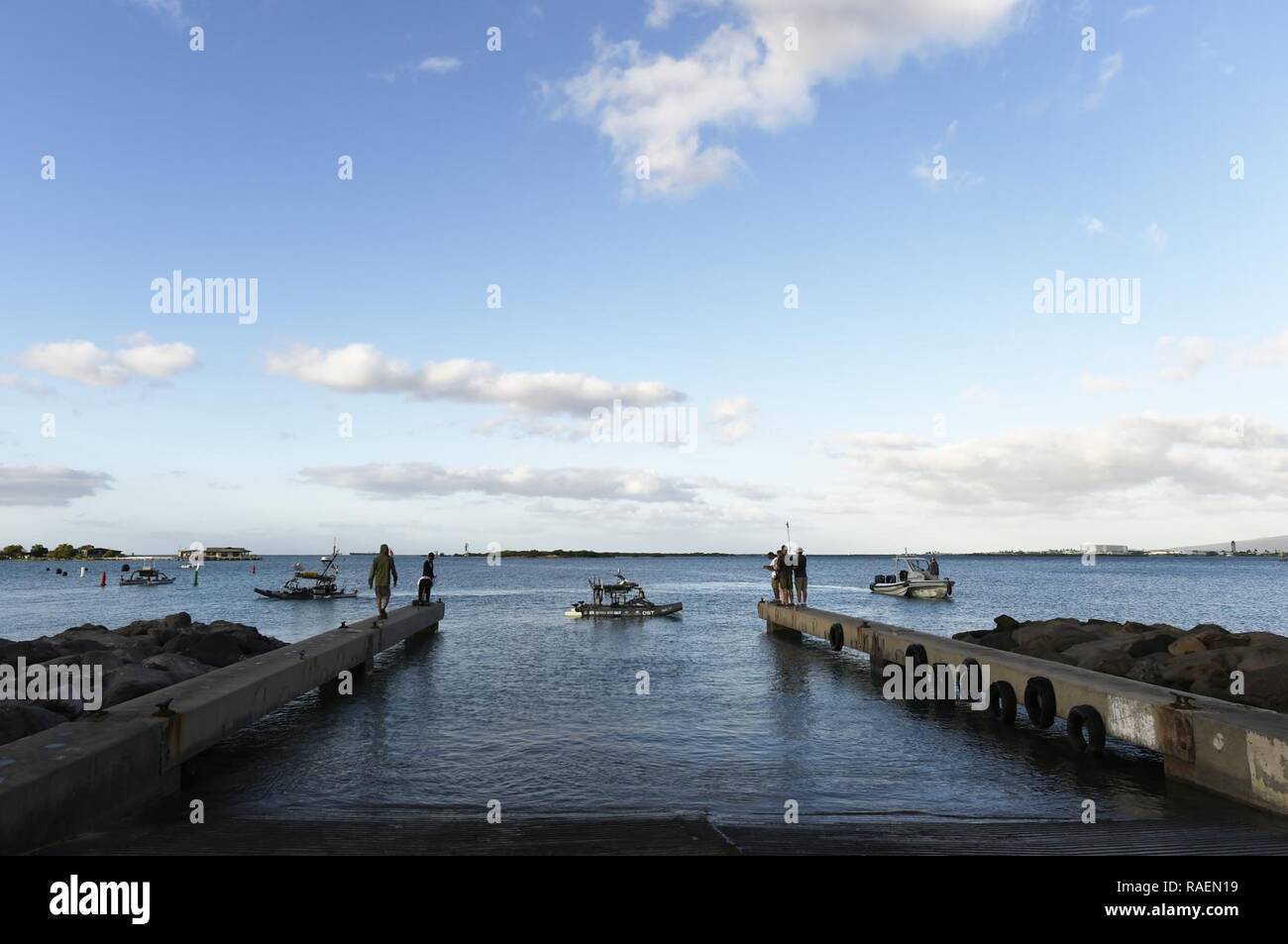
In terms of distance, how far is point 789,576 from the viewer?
35.9 m

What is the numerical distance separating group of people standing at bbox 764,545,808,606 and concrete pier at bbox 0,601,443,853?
Result: 20991 mm

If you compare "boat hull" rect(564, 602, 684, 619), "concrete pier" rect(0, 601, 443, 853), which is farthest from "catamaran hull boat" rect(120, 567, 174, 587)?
"concrete pier" rect(0, 601, 443, 853)

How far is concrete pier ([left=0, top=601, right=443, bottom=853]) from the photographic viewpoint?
7.24 m

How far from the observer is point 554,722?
16.6m

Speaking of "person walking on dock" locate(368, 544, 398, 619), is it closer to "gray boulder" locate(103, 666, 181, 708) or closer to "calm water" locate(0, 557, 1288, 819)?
"calm water" locate(0, 557, 1288, 819)

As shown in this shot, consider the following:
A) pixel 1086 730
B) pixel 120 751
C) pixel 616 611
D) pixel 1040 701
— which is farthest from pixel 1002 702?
pixel 616 611

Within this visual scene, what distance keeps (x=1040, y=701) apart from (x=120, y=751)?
1462cm

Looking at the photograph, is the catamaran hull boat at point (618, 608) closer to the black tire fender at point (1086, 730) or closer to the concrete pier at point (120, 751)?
the concrete pier at point (120, 751)

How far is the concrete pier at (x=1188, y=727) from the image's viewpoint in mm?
8914

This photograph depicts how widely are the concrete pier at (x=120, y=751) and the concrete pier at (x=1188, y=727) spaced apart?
504 inches

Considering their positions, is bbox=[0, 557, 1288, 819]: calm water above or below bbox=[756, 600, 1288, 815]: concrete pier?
below
